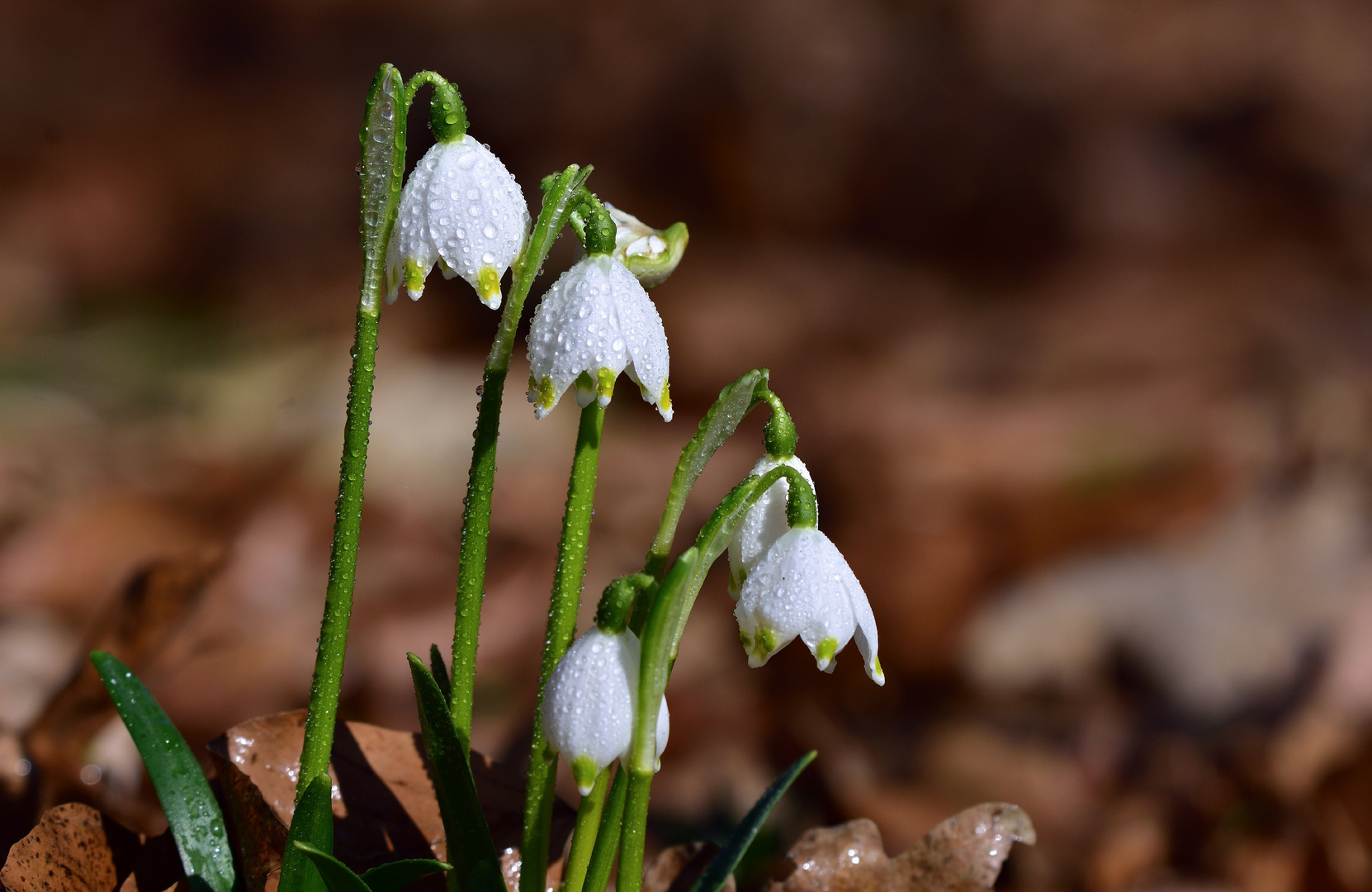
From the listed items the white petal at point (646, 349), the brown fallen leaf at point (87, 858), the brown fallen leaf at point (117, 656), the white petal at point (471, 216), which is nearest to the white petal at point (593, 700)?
the white petal at point (646, 349)

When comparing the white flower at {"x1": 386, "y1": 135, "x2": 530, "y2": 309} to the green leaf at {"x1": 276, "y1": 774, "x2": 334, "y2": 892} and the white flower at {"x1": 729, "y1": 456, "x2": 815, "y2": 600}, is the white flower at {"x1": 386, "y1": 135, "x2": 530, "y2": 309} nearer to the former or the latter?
the white flower at {"x1": 729, "y1": 456, "x2": 815, "y2": 600}

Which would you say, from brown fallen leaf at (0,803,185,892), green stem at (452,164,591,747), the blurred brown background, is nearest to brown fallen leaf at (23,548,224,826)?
the blurred brown background

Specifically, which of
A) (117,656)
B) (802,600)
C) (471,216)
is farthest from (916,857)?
(117,656)

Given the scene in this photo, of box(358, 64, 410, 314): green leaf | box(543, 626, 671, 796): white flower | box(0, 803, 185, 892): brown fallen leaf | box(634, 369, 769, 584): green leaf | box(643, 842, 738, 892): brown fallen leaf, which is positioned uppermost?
box(358, 64, 410, 314): green leaf

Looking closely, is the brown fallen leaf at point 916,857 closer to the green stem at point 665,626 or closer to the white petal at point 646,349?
the green stem at point 665,626

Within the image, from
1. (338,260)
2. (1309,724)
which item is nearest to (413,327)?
(338,260)
